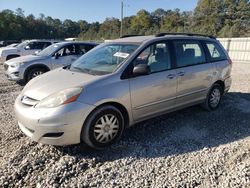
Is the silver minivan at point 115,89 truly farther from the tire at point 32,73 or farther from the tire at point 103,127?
the tire at point 32,73

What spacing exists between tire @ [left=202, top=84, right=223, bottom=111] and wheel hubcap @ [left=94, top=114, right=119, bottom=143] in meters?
2.50

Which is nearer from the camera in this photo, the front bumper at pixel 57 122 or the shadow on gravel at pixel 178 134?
the front bumper at pixel 57 122

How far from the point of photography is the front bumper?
10.1 ft

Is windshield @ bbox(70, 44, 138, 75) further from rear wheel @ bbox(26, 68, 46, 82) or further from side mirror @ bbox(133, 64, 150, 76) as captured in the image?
rear wheel @ bbox(26, 68, 46, 82)

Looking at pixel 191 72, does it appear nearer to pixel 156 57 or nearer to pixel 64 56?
pixel 156 57

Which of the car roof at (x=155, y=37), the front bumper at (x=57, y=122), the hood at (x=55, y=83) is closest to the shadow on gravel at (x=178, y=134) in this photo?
the front bumper at (x=57, y=122)

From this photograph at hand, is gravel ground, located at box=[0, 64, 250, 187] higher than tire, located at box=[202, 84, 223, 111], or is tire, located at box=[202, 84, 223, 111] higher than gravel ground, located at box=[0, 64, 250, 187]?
tire, located at box=[202, 84, 223, 111]

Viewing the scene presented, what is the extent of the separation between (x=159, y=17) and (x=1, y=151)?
75056 mm

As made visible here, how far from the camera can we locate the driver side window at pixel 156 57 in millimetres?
3939

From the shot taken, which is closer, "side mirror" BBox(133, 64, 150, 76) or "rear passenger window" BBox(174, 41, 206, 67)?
"side mirror" BBox(133, 64, 150, 76)

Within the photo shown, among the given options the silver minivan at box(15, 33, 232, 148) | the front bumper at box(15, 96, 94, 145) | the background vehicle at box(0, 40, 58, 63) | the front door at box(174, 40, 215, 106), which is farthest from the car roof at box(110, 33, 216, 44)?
the background vehicle at box(0, 40, 58, 63)

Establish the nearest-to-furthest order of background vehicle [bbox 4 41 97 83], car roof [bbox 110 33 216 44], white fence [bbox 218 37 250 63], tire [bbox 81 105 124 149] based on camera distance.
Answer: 1. tire [bbox 81 105 124 149]
2. car roof [bbox 110 33 216 44]
3. background vehicle [bbox 4 41 97 83]
4. white fence [bbox 218 37 250 63]

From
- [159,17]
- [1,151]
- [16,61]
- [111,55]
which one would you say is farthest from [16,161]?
[159,17]

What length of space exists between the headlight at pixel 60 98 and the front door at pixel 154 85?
91 cm
